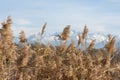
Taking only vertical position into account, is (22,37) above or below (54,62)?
above

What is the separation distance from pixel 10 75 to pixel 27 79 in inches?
14.6

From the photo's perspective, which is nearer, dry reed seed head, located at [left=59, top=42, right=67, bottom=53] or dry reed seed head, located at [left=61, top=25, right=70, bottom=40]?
dry reed seed head, located at [left=61, top=25, right=70, bottom=40]

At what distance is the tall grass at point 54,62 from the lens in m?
5.57

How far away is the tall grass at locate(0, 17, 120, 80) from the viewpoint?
18.3 feet

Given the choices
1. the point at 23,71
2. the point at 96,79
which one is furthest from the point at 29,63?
the point at 96,79

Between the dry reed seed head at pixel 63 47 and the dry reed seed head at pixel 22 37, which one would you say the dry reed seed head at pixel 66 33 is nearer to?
the dry reed seed head at pixel 63 47

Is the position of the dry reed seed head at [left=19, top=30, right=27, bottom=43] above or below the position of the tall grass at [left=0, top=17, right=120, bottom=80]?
above

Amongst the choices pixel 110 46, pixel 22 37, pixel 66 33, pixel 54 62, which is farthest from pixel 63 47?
pixel 110 46

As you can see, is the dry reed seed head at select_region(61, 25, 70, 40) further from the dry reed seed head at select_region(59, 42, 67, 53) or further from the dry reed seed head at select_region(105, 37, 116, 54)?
the dry reed seed head at select_region(105, 37, 116, 54)

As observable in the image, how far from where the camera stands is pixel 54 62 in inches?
241

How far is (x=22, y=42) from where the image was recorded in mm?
6754

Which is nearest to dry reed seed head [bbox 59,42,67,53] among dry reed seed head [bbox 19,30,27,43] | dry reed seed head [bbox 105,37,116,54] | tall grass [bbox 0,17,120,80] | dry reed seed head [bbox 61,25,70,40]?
tall grass [bbox 0,17,120,80]

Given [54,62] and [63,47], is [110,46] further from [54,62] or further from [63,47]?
[63,47]

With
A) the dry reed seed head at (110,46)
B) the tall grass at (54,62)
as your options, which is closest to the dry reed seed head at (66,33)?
the tall grass at (54,62)
